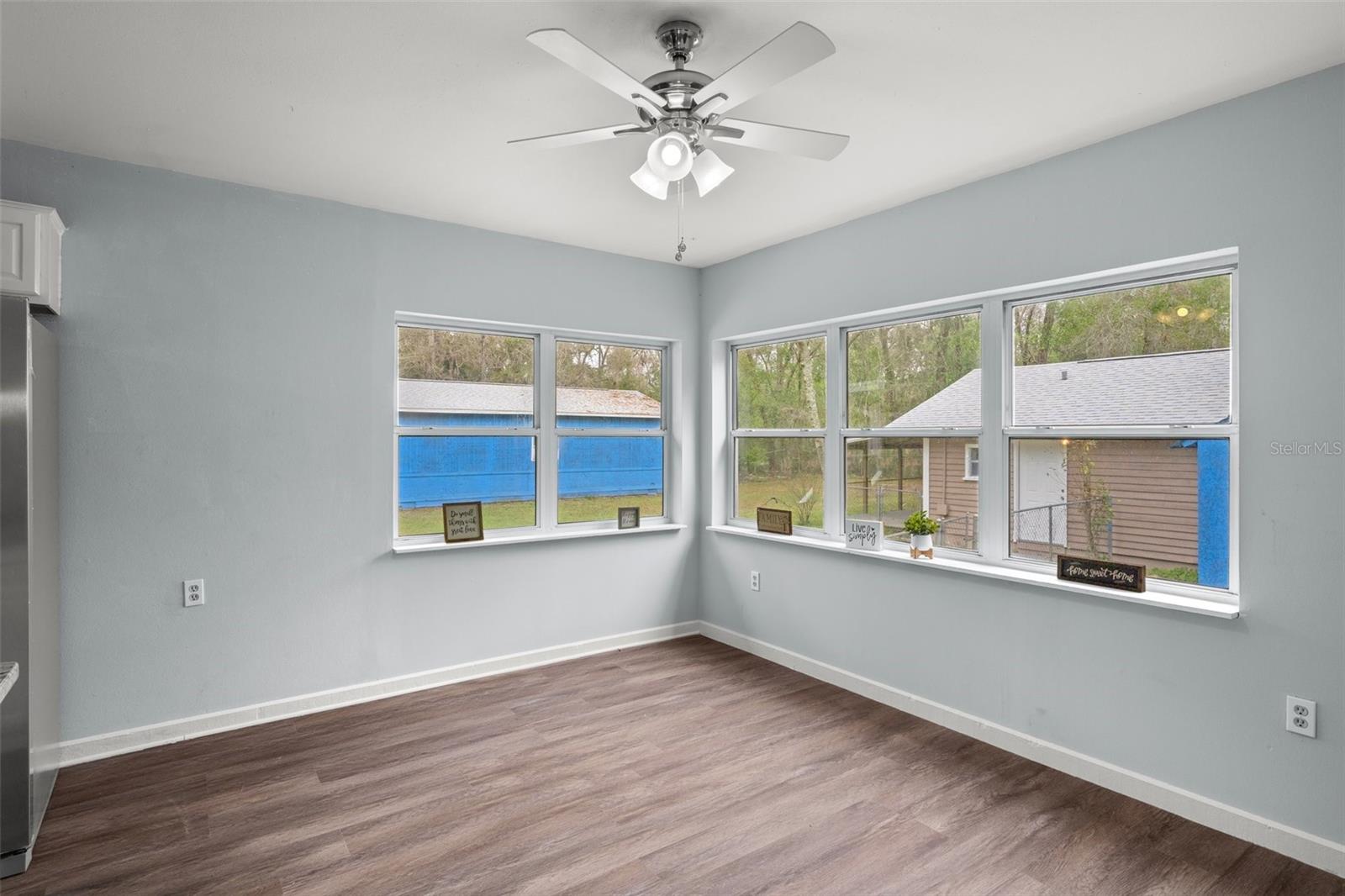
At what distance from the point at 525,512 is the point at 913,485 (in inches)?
89.9

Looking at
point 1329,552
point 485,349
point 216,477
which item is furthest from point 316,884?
point 1329,552

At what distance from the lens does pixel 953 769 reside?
299cm

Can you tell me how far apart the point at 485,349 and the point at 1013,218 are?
287 centimetres

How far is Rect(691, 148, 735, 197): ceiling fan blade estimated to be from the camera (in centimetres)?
230

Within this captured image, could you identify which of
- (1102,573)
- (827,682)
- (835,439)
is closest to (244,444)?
(835,439)

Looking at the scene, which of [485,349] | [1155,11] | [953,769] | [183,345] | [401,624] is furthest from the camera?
[485,349]

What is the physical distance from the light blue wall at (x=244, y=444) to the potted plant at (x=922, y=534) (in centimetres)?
214

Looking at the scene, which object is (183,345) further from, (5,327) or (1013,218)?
(1013,218)

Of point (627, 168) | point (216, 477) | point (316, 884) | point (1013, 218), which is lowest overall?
point (316, 884)

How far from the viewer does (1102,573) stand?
2936mm

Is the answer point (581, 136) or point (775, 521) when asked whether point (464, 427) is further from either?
point (581, 136)

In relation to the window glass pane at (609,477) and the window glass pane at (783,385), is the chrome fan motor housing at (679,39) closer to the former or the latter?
the window glass pane at (783,385)

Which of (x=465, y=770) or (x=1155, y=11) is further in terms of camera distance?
(x=465, y=770)

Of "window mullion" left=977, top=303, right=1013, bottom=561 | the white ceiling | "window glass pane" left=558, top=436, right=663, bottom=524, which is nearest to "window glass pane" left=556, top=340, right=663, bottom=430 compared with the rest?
"window glass pane" left=558, top=436, right=663, bottom=524
